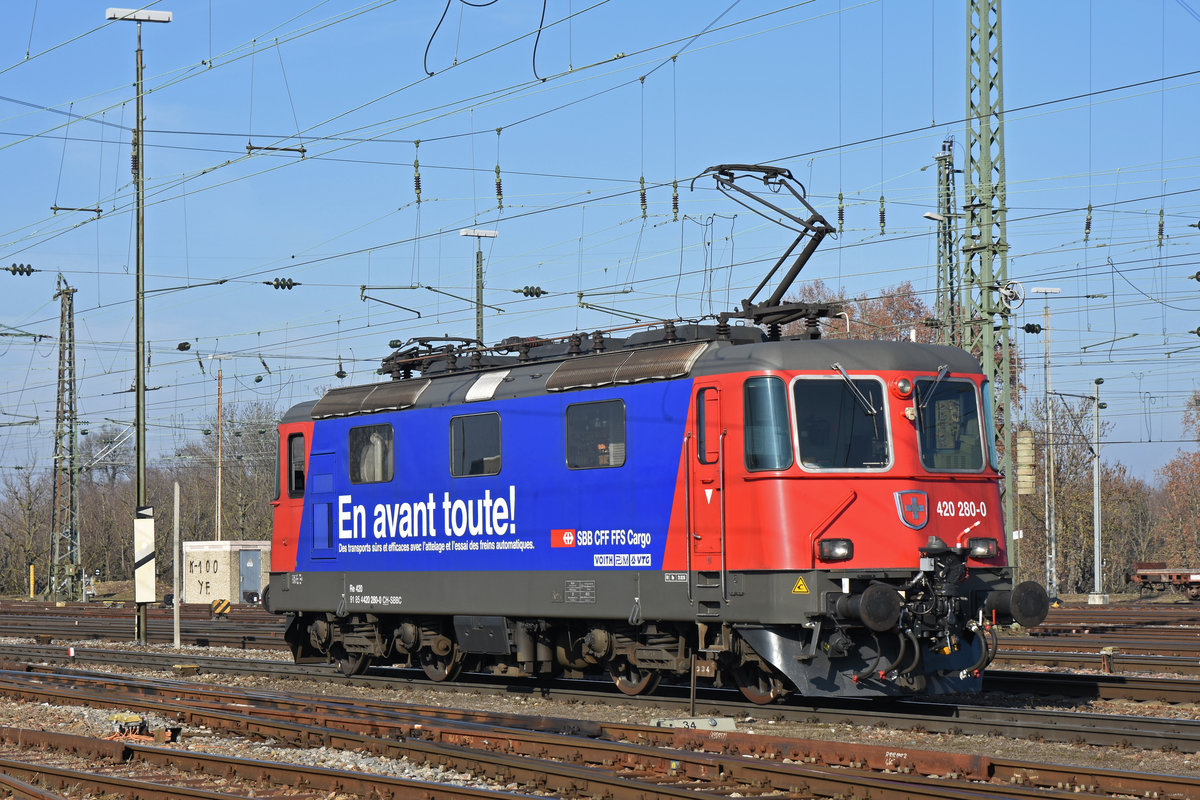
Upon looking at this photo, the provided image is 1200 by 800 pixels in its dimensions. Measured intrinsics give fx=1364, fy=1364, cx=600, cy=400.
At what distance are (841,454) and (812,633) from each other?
5.93 feet

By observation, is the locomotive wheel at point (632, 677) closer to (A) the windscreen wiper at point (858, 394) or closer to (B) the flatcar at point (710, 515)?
(B) the flatcar at point (710, 515)

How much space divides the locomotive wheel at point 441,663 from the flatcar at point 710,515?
44 millimetres

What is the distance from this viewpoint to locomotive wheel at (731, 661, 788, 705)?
14195 millimetres

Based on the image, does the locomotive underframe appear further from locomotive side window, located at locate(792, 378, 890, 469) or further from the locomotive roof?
the locomotive roof

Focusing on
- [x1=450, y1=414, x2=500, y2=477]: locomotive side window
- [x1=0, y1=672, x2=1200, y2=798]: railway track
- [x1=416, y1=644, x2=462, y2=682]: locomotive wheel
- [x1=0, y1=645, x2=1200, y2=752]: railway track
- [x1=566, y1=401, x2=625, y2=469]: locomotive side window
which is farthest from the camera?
[x1=416, y1=644, x2=462, y2=682]: locomotive wheel

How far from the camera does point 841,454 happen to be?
13.7 m

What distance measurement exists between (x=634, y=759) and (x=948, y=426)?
535cm

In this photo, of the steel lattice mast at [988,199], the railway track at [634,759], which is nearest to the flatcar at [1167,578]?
the steel lattice mast at [988,199]

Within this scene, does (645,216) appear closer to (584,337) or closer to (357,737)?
(584,337)

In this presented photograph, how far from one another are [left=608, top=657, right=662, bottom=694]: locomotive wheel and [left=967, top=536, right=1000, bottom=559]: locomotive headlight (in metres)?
3.74

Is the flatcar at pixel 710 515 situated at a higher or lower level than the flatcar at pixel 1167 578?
higher

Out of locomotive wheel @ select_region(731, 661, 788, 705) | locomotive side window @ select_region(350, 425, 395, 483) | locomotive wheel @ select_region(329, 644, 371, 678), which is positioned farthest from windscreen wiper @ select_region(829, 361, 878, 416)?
locomotive wheel @ select_region(329, 644, 371, 678)

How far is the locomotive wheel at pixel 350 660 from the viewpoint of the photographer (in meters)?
19.5

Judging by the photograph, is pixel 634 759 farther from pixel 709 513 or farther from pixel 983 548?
pixel 983 548
